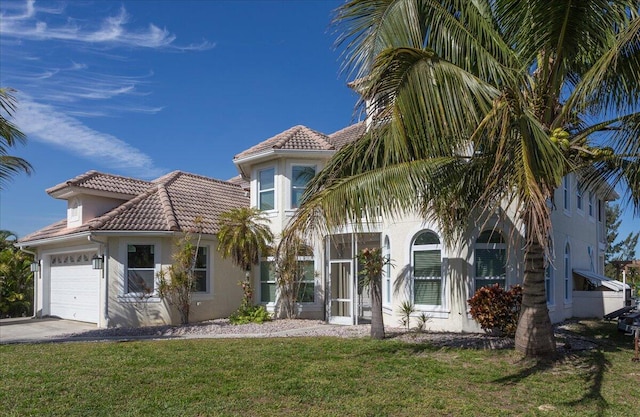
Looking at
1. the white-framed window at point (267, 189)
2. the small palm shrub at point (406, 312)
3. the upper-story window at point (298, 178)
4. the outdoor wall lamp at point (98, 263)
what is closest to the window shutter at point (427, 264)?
the small palm shrub at point (406, 312)

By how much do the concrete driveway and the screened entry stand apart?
27.0 ft

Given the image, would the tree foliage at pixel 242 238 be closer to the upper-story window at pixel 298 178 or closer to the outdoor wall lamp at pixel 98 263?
the upper-story window at pixel 298 178

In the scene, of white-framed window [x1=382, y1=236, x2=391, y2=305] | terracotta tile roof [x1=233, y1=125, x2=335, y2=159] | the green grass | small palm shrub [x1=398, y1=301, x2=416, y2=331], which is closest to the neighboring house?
terracotta tile roof [x1=233, y1=125, x2=335, y2=159]

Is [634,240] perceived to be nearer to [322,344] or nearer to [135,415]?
[322,344]

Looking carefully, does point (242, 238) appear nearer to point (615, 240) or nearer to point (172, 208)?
point (172, 208)

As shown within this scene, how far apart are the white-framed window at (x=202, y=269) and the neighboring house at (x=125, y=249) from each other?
0.04 metres

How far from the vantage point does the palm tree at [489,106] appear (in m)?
7.30

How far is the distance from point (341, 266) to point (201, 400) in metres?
10.3

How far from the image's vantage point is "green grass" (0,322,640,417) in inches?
291

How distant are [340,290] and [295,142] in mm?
5761

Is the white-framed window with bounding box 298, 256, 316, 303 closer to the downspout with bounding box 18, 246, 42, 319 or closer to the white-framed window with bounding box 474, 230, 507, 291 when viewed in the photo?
the white-framed window with bounding box 474, 230, 507, 291

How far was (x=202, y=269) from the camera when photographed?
18.5 meters

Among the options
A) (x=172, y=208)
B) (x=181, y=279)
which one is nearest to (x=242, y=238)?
(x=181, y=279)

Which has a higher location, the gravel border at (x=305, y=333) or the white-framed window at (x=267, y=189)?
the white-framed window at (x=267, y=189)
